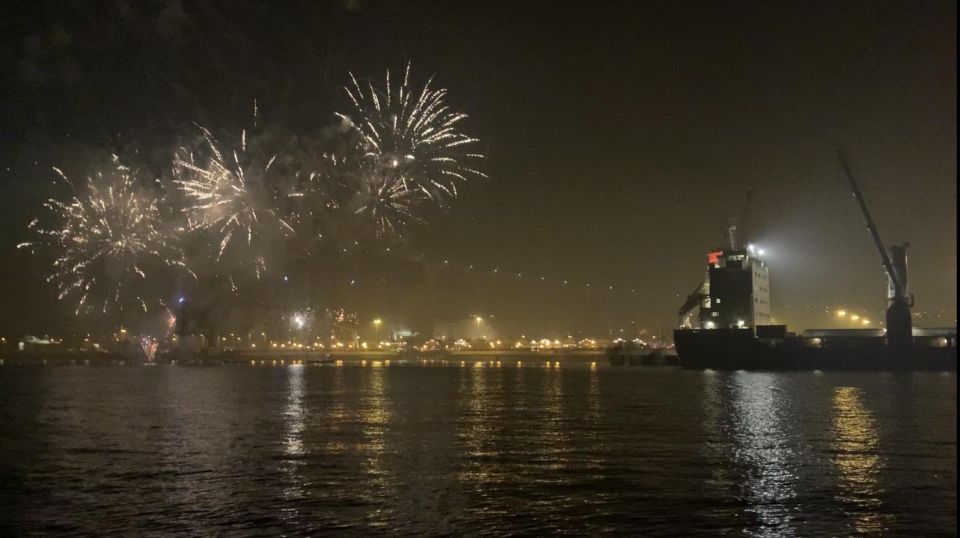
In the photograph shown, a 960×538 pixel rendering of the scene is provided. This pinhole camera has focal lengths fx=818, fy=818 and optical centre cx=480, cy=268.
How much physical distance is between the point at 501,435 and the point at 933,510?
13.3 m

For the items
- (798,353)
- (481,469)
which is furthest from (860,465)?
(798,353)

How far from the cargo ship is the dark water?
45.1 meters

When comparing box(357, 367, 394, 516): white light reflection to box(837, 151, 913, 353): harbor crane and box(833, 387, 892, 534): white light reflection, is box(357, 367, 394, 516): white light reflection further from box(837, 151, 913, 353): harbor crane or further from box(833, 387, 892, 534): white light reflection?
box(837, 151, 913, 353): harbor crane

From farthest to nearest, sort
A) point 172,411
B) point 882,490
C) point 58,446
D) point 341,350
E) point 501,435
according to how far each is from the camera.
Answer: point 341,350 → point 172,411 → point 501,435 → point 58,446 → point 882,490

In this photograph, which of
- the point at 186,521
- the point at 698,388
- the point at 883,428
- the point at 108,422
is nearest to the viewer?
the point at 186,521

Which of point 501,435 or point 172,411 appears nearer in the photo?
point 501,435

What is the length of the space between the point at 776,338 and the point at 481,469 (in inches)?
2863

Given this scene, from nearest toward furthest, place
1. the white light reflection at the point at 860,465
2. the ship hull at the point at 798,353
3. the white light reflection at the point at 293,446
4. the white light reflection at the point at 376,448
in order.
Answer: the white light reflection at the point at 860,465, the white light reflection at the point at 376,448, the white light reflection at the point at 293,446, the ship hull at the point at 798,353

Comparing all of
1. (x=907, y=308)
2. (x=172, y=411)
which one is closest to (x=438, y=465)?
(x=172, y=411)

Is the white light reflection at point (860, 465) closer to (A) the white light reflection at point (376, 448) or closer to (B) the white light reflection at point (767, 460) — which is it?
(B) the white light reflection at point (767, 460)

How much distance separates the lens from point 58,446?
2328 cm

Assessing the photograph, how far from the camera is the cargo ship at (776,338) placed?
260 ft

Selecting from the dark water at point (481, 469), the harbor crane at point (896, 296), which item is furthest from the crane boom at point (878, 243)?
the dark water at point (481, 469)

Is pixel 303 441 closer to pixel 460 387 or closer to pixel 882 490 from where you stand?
pixel 882 490
